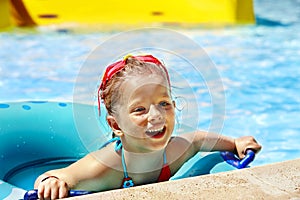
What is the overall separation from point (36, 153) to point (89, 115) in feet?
1.04

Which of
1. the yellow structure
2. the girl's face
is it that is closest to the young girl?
the girl's face

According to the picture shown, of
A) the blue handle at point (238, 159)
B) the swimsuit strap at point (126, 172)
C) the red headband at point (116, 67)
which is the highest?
the red headband at point (116, 67)

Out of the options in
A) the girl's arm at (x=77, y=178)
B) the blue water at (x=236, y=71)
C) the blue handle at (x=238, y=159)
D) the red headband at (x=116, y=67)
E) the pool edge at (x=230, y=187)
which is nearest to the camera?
the pool edge at (x=230, y=187)

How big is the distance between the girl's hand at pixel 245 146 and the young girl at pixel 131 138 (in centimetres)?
32

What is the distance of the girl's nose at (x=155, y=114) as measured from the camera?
1805mm

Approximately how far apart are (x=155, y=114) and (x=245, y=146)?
0.63m

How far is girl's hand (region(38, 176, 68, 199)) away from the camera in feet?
5.53

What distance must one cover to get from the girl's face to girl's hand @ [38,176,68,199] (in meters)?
0.33

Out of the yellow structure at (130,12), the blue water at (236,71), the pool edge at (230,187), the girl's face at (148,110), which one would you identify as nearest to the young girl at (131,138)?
the girl's face at (148,110)

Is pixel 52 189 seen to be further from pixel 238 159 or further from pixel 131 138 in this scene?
pixel 238 159

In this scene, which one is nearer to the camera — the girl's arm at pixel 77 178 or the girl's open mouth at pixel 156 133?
the girl's arm at pixel 77 178

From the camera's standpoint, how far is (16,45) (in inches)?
222

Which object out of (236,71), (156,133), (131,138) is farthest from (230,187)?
(236,71)

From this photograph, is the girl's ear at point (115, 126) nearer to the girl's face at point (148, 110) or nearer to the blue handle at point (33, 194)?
the girl's face at point (148, 110)
